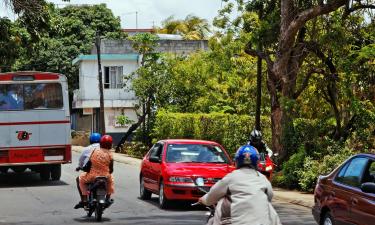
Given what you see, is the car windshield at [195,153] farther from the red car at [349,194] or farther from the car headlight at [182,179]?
the red car at [349,194]

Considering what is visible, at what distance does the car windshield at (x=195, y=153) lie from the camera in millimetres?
17750

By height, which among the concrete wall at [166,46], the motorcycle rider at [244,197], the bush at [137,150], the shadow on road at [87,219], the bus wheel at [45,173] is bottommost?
the bush at [137,150]

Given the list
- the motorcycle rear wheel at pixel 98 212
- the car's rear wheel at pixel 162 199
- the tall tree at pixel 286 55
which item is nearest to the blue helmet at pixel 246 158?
the motorcycle rear wheel at pixel 98 212

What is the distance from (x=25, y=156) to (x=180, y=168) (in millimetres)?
8929

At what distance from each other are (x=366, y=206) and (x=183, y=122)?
26838 millimetres

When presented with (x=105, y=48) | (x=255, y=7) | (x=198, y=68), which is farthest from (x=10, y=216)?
(x=105, y=48)

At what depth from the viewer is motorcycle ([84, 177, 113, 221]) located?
48.8ft

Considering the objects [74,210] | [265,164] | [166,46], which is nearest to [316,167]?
[265,164]

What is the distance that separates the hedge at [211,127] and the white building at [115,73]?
53.9 ft

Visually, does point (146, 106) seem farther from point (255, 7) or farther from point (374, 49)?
point (374, 49)

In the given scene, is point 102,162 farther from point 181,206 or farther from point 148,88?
point 148,88

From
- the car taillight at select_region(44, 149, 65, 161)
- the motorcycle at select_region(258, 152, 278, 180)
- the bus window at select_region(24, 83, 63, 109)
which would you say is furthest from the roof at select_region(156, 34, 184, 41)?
the motorcycle at select_region(258, 152, 278, 180)

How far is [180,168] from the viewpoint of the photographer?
17.0 m

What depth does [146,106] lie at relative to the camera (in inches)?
1756
